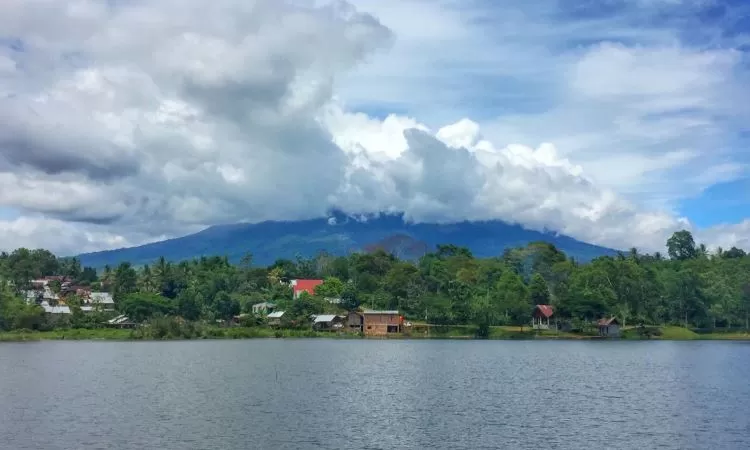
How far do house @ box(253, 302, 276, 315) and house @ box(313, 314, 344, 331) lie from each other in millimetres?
11283

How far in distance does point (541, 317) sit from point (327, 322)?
38.3m

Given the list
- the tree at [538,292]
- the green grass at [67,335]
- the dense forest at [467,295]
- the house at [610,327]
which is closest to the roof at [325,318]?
the dense forest at [467,295]

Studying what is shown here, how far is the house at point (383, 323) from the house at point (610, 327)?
3437cm

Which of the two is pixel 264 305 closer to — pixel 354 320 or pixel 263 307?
pixel 263 307

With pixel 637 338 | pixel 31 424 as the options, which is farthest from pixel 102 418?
pixel 637 338

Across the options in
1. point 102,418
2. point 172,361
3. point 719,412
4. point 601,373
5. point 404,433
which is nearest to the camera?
Result: point 404,433

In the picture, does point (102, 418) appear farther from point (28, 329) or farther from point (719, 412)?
point (28, 329)

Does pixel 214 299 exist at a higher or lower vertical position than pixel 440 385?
higher

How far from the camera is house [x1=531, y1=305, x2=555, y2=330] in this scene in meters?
133

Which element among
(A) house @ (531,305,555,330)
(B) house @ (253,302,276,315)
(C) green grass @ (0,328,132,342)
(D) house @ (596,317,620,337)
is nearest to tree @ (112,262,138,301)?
(B) house @ (253,302,276,315)

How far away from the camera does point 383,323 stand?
132 m

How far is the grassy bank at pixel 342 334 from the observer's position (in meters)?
119

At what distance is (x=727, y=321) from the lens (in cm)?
13388

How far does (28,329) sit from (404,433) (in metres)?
99.5
